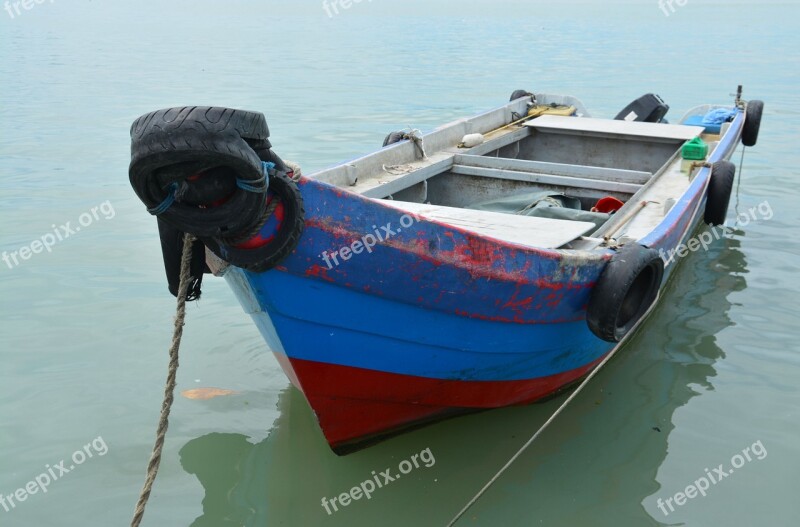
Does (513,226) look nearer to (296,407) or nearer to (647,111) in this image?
(296,407)

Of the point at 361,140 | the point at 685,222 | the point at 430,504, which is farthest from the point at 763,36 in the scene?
the point at 430,504

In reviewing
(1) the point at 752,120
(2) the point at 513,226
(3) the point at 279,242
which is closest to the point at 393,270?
(3) the point at 279,242

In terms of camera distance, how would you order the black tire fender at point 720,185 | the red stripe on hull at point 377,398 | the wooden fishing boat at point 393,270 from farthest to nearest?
the black tire fender at point 720,185
the red stripe on hull at point 377,398
the wooden fishing boat at point 393,270

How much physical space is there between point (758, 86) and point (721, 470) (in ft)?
49.8

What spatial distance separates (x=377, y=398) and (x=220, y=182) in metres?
1.48

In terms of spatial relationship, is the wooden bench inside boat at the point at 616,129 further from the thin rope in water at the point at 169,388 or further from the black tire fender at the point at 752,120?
the thin rope in water at the point at 169,388

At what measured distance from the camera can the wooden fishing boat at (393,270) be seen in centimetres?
252

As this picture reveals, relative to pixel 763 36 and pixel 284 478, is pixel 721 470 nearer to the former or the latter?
pixel 284 478

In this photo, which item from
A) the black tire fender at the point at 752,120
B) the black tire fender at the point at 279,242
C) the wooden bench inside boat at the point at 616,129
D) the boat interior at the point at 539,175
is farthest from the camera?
the black tire fender at the point at 752,120

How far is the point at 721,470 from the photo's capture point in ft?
13.0

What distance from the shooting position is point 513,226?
14.1ft

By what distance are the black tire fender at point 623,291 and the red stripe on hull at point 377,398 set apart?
1.92 ft

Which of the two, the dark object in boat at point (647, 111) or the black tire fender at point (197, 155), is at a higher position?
the black tire fender at point (197, 155)

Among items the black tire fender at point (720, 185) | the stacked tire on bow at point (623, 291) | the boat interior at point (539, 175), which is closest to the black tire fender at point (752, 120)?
the boat interior at point (539, 175)
